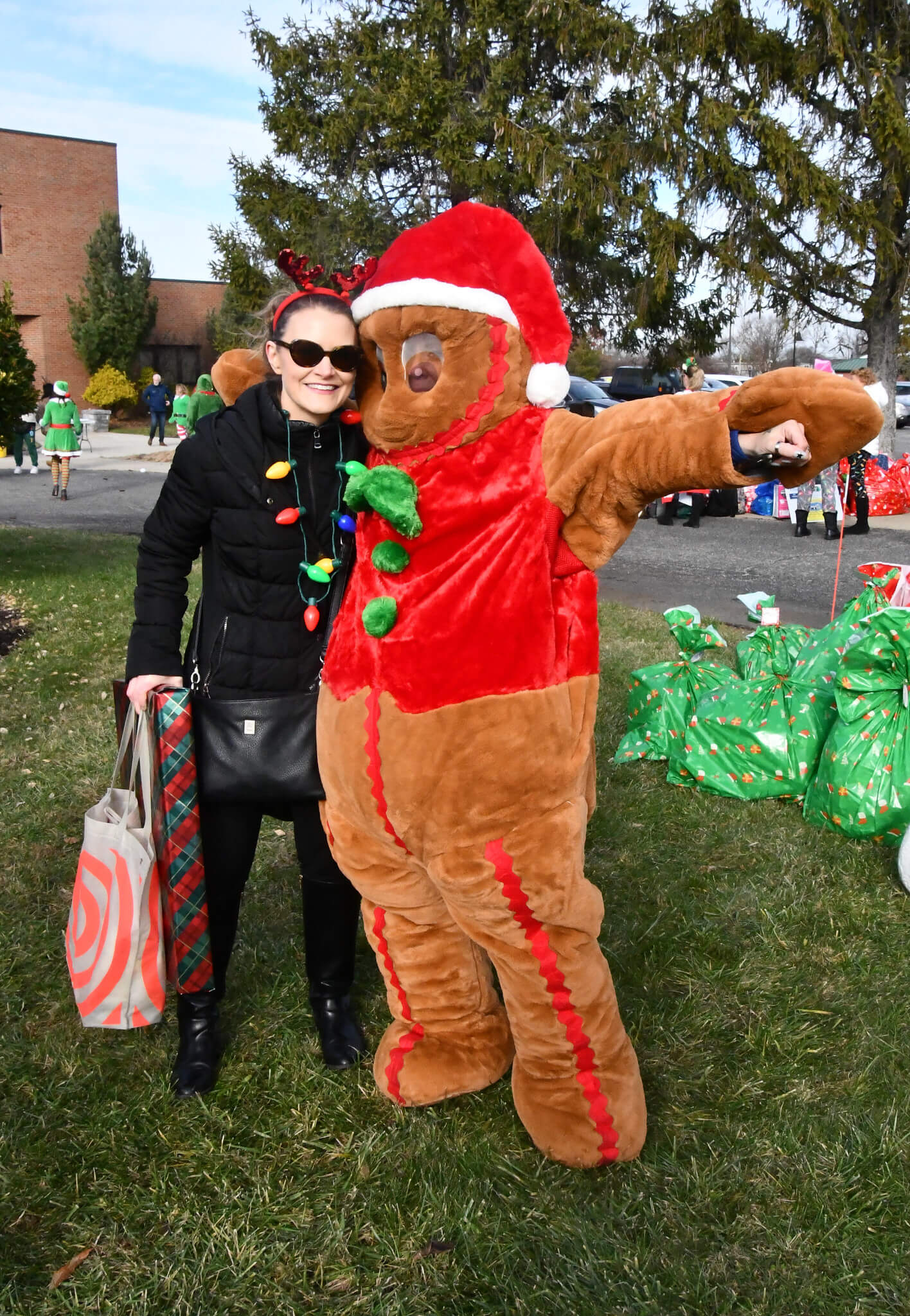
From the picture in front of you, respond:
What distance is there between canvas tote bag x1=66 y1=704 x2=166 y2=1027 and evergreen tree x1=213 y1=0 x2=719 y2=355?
1578cm

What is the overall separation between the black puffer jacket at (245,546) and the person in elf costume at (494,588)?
24 cm

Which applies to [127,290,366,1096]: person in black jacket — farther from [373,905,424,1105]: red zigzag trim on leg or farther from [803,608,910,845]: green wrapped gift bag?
[803,608,910,845]: green wrapped gift bag

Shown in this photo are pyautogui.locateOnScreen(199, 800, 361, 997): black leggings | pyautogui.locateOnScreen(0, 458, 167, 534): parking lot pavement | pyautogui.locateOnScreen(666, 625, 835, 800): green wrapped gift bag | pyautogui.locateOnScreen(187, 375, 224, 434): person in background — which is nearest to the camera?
pyautogui.locateOnScreen(199, 800, 361, 997): black leggings

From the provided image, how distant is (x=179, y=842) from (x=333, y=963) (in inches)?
24.5

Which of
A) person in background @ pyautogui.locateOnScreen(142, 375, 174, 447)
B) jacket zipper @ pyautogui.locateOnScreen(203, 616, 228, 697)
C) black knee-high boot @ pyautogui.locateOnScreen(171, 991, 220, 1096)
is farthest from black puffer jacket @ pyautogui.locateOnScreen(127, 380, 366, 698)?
person in background @ pyautogui.locateOnScreen(142, 375, 174, 447)

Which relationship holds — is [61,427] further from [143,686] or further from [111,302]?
[111,302]

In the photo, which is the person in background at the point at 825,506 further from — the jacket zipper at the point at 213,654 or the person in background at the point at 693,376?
the jacket zipper at the point at 213,654

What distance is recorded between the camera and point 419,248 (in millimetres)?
2260

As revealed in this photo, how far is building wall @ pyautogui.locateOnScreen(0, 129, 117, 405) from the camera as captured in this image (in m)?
31.7

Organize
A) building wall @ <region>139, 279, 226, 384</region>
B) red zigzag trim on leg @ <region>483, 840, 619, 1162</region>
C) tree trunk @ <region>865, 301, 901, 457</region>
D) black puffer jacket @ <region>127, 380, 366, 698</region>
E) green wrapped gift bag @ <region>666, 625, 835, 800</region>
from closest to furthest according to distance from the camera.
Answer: red zigzag trim on leg @ <region>483, 840, 619, 1162</region>
black puffer jacket @ <region>127, 380, 366, 698</region>
green wrapped gift bag @ <region>666, 625, 835, 800</region>
tree trunk @ <region>865, 301, 901, 457</region>
building wall @ <region>139, 279, 226, 384</region>

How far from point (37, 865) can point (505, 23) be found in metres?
18.9

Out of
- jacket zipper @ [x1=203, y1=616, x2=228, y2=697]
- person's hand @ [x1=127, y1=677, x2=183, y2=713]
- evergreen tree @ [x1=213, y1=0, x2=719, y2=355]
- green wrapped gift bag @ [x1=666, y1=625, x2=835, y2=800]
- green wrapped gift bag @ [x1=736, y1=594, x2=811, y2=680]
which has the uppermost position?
evergreen tree @ [x1=213, y1=0, x2=719, y2=355]

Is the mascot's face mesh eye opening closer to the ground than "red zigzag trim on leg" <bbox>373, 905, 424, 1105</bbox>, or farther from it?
farther from it

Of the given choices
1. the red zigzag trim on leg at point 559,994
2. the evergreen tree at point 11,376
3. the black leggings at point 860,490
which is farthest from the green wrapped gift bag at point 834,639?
the black leggings at point 860,490
